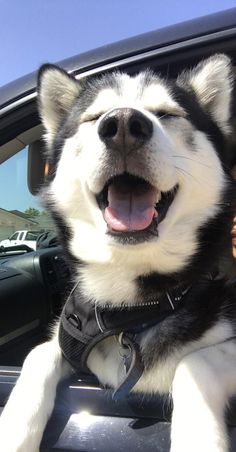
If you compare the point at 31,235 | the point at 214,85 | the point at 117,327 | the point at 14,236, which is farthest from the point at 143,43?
the point at 31,235

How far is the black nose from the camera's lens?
4.75 feet

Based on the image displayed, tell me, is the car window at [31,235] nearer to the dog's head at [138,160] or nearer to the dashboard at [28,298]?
the dashboard at [28,298]

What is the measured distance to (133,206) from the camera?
1.58 m

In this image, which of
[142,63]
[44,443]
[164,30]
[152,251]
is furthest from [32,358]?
[164,30]

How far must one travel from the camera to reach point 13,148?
2.01 meters

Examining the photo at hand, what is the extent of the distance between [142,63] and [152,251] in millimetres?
635

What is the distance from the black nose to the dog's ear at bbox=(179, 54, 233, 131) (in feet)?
1.41

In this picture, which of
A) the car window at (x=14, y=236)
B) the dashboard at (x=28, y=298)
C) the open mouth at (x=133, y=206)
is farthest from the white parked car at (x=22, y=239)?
the open mouth at (x=133, y=206)

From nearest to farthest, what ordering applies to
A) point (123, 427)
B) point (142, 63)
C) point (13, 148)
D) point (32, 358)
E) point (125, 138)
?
point (123, 427)
point (125, 138)
point (32, 358)
point (142, 63)
point (13, 148)

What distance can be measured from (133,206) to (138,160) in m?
0.14

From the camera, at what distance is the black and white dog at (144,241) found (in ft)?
4.53

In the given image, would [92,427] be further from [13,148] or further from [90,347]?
[13,148]

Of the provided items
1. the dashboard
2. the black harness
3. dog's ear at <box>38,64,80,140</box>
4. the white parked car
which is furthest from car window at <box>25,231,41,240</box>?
the black harness

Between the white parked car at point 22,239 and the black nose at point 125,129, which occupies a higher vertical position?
the black nose at point 125,129
